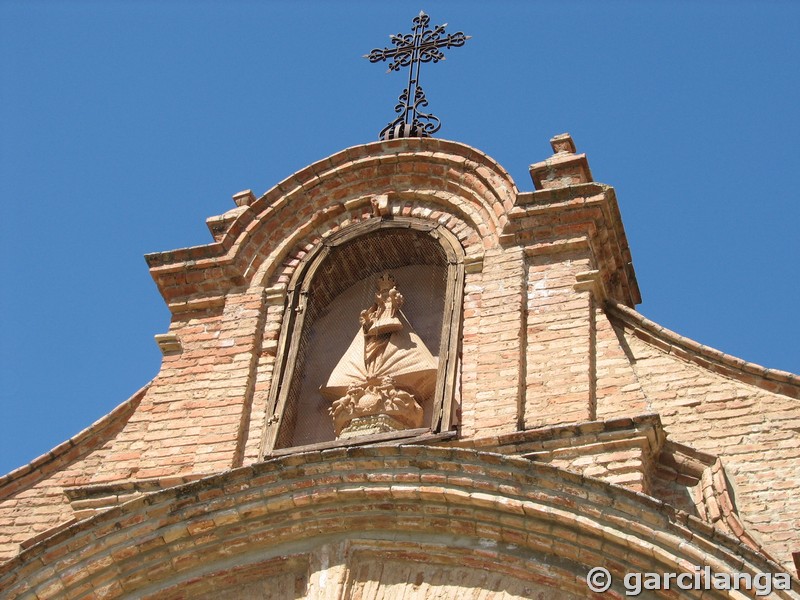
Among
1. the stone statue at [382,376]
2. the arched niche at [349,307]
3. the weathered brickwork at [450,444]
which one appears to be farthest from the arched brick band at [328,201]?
the stone statue at [382,376]

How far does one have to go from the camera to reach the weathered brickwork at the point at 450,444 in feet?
33.4

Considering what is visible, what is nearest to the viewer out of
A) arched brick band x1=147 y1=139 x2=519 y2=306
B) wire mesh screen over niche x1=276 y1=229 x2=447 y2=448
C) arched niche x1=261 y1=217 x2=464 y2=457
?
arched niche x1=261 y1=217 x2=464 y2=457

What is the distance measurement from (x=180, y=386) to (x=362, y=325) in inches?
55.2

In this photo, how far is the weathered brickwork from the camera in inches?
401

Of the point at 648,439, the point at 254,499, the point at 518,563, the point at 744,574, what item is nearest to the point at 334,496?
the point at 254,499

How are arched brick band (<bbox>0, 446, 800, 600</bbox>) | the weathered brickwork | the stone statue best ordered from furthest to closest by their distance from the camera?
the stone statue < the weathered brickwork < arched brick band (<bbox>0, 446, 800, 600</bbox>)

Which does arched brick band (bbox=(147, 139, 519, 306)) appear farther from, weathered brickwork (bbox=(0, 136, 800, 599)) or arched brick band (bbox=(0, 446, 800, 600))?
arched brick band (bbox=(0, 446, 800, 600))

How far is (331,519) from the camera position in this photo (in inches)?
422

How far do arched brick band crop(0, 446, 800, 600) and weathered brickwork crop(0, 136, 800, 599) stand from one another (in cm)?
1

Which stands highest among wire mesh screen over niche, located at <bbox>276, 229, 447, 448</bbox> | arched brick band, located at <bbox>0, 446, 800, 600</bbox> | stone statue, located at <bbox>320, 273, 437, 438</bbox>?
wire mesh screen over niche, located at <bbox>276, 229, 447, 448</bbox>

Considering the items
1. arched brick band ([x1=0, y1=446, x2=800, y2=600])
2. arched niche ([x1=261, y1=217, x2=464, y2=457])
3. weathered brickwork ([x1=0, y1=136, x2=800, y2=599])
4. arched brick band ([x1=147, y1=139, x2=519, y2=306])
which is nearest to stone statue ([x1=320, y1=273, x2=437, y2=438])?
arched niche ([x1=261, y1=217, x2=464, y2=457])

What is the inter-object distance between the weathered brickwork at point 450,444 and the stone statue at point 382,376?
14.0 inches

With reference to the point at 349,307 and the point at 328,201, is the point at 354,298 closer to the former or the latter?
the point at 349,307

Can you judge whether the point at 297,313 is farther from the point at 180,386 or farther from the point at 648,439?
the point at 648,439
